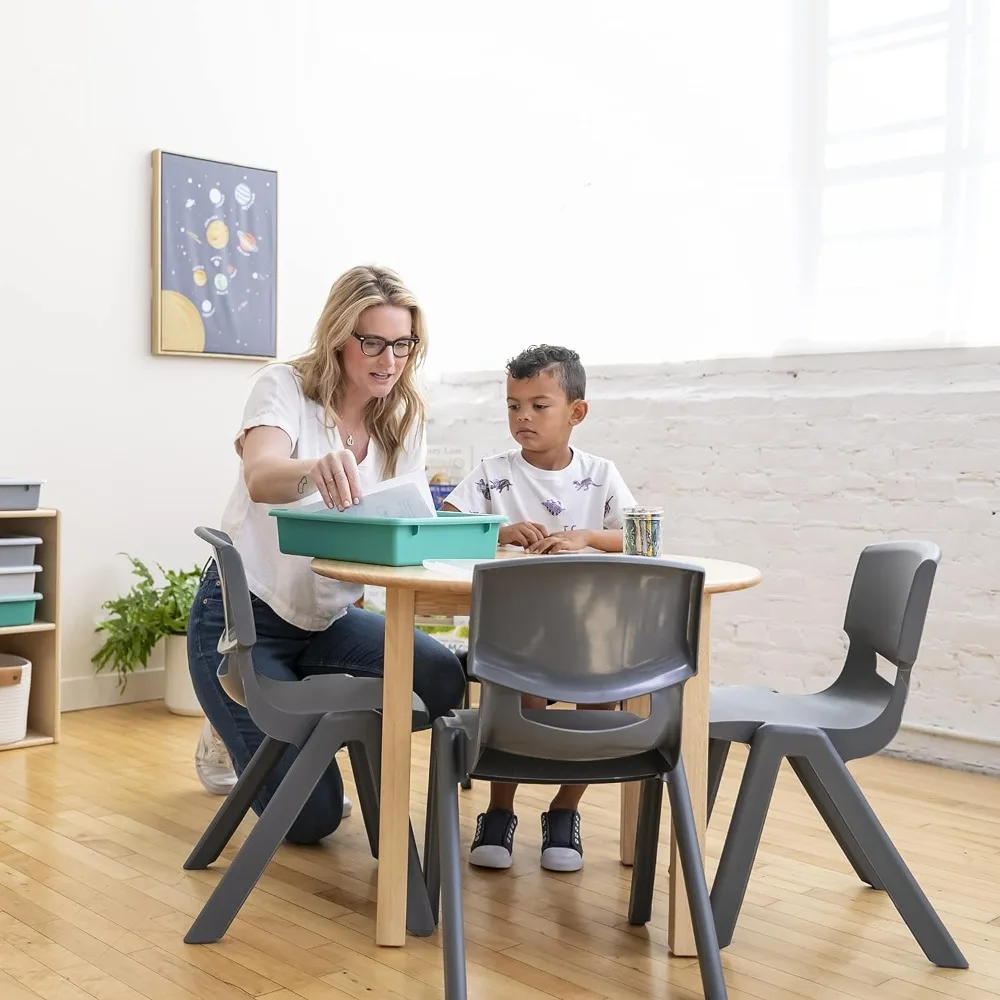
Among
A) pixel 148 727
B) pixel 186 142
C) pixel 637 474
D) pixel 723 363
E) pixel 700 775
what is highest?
pixel 186 142

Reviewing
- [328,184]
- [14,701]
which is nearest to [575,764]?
[14,701]

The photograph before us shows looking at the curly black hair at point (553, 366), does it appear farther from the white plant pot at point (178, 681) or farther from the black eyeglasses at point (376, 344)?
the white plant pot at point (178, 681)

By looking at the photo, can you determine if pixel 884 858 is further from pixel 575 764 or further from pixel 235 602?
pixel 235 602

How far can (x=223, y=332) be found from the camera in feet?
14.3

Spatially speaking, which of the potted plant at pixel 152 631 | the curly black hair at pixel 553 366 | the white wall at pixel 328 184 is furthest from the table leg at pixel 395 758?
the white wall at pixel 328 184

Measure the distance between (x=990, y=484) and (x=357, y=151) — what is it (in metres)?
2.66

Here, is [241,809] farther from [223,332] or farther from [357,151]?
[357,151]

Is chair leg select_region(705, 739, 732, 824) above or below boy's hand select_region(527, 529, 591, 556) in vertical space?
below

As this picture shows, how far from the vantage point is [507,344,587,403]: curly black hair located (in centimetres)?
267

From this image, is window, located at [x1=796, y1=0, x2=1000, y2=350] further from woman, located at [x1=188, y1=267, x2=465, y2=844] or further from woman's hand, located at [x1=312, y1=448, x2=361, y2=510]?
woman's hand, located at [x1=312, y1=448, x2=361, y2=510]

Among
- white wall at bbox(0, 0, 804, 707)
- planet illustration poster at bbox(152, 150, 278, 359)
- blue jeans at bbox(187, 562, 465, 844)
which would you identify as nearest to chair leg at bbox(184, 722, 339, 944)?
blue jeans at bbox(187, 562, 465, 844)

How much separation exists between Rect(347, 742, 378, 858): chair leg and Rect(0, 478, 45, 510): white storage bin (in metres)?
1.55

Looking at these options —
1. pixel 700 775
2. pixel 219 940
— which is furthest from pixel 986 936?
pixel 219 940

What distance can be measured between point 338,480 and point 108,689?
239cm
